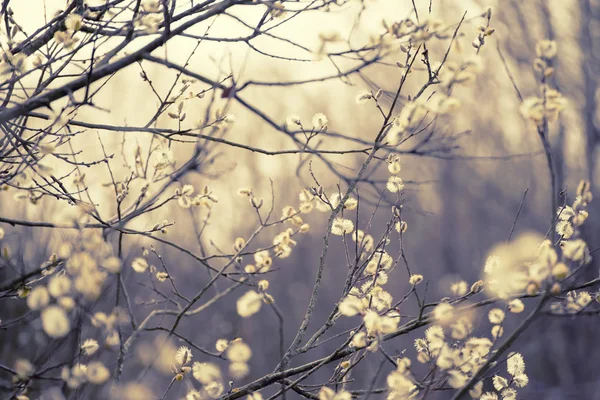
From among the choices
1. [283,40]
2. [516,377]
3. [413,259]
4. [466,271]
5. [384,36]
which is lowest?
[516,377]

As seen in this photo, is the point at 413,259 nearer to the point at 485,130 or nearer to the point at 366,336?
the point at 485,130

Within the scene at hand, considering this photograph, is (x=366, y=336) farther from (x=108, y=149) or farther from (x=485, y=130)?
(x=485, y=130)

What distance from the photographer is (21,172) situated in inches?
80.9

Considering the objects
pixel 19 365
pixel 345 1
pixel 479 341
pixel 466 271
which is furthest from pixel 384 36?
pixel 466 271

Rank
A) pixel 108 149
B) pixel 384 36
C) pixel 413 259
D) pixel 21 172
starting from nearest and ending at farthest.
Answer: pixel 384 36
pixel 21 172
pixel 108 149
pixel 413 259

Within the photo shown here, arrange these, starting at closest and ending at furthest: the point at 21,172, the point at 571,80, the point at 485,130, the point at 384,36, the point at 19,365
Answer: the point at 19,365 → the point at 384,36 → the point at 21,172 → the point at 571,80 → the point at 485,130

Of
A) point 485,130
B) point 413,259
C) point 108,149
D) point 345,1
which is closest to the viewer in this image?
point 345,1

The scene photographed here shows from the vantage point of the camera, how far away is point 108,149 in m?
2.80

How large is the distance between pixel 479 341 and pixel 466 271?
52.8ft

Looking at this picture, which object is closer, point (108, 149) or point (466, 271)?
point (108, 149)

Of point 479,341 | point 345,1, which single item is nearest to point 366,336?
point 479,341

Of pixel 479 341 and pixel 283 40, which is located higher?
pixel 283 40

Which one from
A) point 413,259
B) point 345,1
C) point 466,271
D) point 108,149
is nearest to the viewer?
point 345,1

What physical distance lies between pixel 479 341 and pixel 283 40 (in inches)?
50.7
